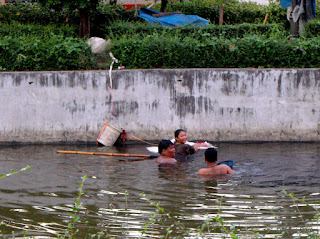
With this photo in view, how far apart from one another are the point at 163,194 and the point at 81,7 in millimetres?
9438

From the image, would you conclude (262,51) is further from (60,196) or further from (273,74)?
(60,196)

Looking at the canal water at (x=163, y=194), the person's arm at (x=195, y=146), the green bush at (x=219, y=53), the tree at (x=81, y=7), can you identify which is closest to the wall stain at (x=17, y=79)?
the canal water at (x=163, y=194)

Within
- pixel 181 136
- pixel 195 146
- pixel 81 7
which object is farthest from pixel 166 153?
pixel 81 7

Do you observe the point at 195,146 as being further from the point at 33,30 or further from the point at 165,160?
the point at 33,30

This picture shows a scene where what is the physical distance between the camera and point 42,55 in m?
14.6

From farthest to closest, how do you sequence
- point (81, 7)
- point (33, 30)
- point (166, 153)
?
point (33, 30)
point (81, 7)
point (166, 153)

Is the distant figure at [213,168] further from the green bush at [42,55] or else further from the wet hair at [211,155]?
the green bush at [42,55]

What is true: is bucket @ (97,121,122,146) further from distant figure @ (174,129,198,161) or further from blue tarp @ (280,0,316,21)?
blue tarp @ (280,0,316,21)

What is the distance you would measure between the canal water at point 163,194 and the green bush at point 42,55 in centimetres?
246

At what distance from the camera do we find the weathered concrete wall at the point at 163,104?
542 inches

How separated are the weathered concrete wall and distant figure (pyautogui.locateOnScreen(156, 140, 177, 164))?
2.00 metres

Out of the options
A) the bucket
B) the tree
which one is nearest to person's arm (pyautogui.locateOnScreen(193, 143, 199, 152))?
the bucket

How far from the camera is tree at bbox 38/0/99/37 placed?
666 inches

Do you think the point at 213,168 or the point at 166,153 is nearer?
the point at 213,168
